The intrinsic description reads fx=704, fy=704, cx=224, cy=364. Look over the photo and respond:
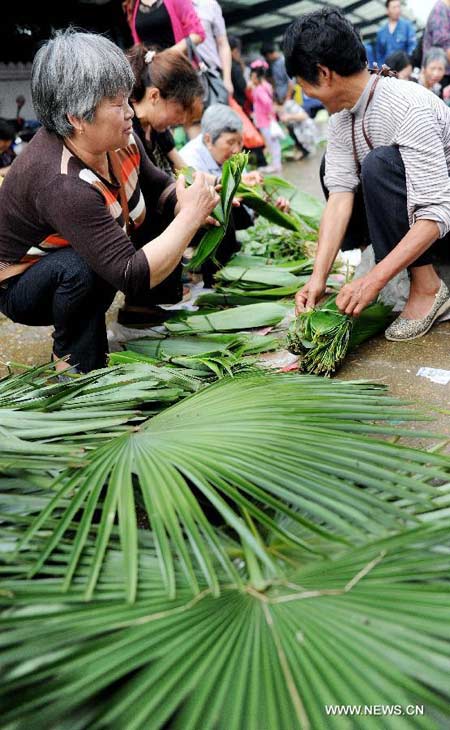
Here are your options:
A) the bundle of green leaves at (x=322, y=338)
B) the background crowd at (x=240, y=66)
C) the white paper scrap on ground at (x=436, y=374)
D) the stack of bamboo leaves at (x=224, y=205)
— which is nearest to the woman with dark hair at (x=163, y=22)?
the background crowd at (x=240, y=66)

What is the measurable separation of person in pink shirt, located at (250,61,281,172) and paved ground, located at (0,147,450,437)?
19.0 ft

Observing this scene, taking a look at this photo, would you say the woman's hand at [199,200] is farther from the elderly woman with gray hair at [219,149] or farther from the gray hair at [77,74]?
the elderly woman with gray hair at [219,149]

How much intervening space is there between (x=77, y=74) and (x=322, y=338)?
1.10 m

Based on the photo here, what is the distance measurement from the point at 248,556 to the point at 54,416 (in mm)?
619

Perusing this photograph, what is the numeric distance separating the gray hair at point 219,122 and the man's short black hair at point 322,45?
1.32m

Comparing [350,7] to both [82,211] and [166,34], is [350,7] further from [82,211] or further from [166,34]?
[82,211]

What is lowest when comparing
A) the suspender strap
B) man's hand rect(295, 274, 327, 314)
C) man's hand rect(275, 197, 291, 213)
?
man's hand rect(295, 274, 327, 314)

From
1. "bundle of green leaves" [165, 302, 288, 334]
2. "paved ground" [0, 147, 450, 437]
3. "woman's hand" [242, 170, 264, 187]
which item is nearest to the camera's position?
"paved ground" [0, 147, 450, 437]

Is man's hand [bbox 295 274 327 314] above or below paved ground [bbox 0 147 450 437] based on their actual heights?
above

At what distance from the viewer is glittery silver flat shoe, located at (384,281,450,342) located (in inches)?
102

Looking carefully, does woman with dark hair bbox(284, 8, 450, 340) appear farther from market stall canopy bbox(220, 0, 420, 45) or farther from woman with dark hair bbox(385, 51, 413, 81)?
market stall canopy bbox(220, 0, 420, 45)

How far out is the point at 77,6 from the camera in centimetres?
820

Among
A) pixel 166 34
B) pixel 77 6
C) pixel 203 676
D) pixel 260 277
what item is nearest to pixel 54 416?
pixel 203 676

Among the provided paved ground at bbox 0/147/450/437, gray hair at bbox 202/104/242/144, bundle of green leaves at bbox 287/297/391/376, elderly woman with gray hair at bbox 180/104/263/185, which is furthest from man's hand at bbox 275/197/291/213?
bundle of green leaves at bbox 287/297/391/376
